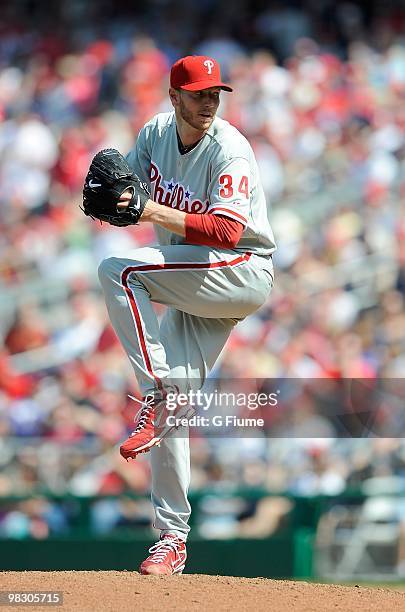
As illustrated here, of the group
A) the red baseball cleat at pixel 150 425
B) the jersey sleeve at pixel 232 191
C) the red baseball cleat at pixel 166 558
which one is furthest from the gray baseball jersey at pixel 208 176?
the red baseball cleat at pixel 166 558

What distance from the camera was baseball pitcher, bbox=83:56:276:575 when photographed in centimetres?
440

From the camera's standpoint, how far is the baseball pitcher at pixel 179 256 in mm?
4398

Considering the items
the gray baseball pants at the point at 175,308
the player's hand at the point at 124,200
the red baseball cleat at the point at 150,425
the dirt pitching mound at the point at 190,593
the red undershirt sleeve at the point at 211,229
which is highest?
the player's hand at the point at 124,200

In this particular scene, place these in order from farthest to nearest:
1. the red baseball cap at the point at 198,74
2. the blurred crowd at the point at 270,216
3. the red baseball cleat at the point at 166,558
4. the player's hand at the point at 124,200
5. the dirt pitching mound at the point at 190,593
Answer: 1. the blurred crowd at the point at 270,216
2. the red baseball cleat at the point at 166,558
3. the red baseball cap at the point at 198,74
4. the player's hand at the point at 124,200
5. the dirt pitching mound at the point at 190,593

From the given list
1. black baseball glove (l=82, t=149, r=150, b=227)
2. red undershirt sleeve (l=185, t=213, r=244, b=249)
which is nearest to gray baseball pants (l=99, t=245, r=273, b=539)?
red undershirt sleeve (l=185, t=213, r=244, b=249)

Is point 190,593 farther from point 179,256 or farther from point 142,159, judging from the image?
point 142,159

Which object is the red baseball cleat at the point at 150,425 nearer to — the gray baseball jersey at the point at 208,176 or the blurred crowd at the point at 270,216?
the gray baseball jersey at the point at 208,176

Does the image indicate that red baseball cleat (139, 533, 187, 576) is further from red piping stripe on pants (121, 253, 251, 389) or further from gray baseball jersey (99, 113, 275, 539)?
red piping stripe on pants (121, 253, 251, 389)

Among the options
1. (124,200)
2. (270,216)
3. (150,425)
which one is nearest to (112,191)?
(124,200)

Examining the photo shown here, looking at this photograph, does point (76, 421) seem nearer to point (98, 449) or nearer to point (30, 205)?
point (98, 449)

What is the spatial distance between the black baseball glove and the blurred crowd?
10.3 feet

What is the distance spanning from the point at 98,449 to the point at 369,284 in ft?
8.58

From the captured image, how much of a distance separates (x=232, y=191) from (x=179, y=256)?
34 centimetres

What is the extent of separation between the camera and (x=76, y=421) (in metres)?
7.66
